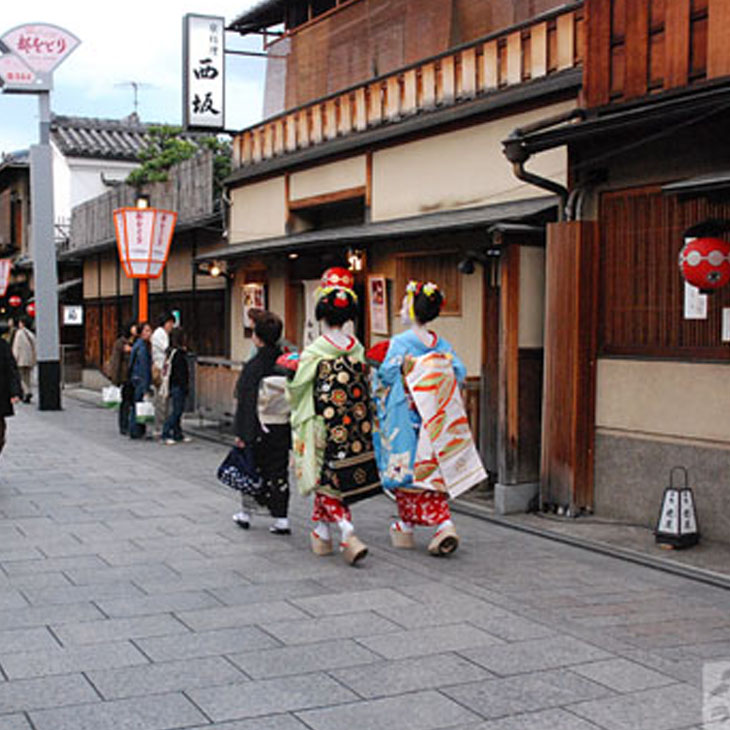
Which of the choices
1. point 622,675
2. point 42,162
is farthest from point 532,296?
point 42,162

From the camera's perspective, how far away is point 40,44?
21.0 meters

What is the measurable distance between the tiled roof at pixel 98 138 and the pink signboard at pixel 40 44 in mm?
12702

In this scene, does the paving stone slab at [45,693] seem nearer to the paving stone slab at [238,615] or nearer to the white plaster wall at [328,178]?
the paving stone slab at [238,615]

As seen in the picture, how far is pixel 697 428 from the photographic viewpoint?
8.91m

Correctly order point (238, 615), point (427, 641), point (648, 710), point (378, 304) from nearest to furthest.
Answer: point (648, 710) → point (427, 641) → point (238, 615) → point (378, 304)

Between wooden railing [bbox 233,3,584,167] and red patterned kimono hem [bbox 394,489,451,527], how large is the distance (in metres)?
5.19

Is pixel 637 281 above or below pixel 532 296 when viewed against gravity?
above

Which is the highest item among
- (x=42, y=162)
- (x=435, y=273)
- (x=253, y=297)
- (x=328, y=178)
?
(x=42, y=162)

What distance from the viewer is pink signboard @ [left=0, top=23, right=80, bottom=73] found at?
68.4ft

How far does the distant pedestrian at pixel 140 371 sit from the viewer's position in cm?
1606

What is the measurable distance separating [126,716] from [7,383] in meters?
7.46

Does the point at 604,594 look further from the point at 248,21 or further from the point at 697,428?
the point at 248,21

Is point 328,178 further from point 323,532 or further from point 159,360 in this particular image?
point 323,532

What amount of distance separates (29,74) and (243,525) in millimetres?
15078
